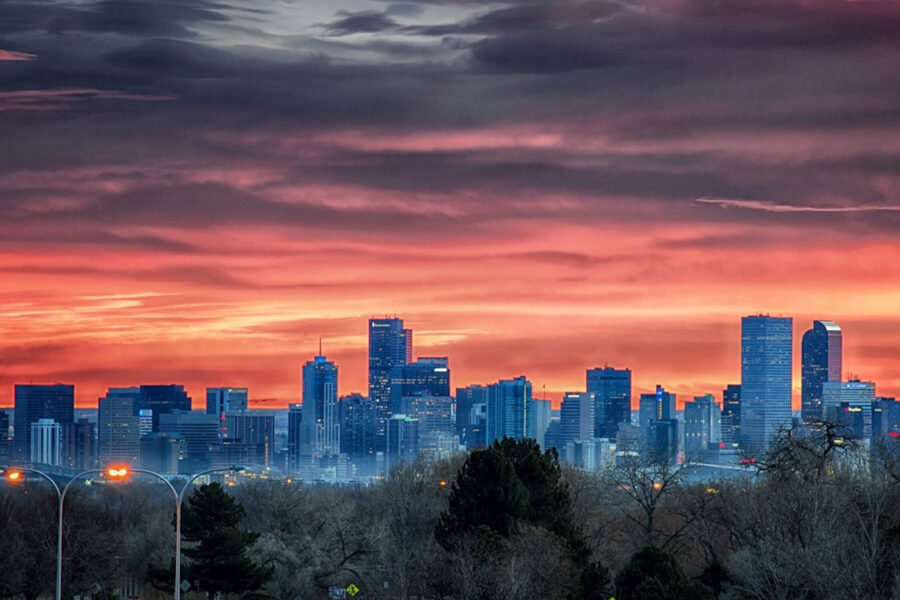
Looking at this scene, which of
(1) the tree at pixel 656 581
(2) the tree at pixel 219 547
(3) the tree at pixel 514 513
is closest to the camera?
(1) the tree at pixel 656 581

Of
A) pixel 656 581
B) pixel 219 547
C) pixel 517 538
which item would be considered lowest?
pixel 219 547

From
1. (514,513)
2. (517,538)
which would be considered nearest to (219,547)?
(514,513)

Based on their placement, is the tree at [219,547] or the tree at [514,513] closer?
the tree at [514,513]

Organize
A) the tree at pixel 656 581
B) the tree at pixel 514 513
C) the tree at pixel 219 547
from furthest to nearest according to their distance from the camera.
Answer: the tree at pixel 219 547
the tree at pixel 514 513
the tree at pixel 656 581

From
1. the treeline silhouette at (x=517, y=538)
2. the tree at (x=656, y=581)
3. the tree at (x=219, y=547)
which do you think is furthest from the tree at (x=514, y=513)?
the tree at (x=219, y=547)

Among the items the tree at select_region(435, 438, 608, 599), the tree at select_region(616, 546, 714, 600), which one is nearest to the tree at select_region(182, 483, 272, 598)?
the tree at select_region(435, 438, 608, 599)

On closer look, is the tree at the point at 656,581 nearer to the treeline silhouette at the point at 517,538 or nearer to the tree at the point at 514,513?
the treeline silhouette at the point at 517,538

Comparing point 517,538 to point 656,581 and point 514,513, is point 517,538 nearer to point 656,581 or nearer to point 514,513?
point 514,513

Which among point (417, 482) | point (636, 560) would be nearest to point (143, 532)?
point (417, 482)
